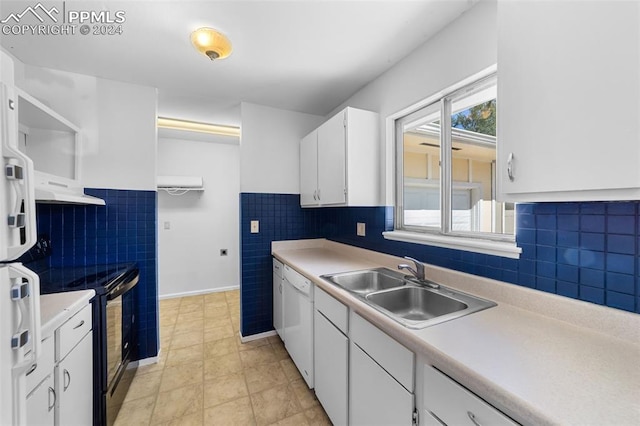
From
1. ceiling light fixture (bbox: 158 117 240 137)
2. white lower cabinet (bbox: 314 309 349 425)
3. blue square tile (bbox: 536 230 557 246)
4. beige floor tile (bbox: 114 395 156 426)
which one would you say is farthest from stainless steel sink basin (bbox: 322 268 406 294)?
ceiling light fixture (bbox: 158 117 240 137)

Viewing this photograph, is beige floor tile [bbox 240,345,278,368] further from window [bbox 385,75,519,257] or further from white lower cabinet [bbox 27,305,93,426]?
window [bbox 385,75,519,257]

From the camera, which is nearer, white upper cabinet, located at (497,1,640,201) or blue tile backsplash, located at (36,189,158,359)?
white upper cabinet, located at (497,1,640,201)

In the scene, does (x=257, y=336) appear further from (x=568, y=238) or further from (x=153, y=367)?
(x=568, y=238)

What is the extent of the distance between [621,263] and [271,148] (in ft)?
8.33

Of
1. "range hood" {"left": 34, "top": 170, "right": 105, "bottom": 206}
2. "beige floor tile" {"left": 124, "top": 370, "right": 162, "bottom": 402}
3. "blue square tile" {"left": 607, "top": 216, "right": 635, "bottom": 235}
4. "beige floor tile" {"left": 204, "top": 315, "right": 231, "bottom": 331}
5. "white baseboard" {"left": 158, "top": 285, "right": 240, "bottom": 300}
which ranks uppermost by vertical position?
"range hood" {"left": 34, "top": 170, "right": 105, "bottom": 206}

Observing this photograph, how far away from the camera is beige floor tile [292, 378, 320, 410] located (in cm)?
170

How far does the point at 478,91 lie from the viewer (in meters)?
1.42

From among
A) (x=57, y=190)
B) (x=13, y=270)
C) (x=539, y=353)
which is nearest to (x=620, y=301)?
(x=539, y=353)

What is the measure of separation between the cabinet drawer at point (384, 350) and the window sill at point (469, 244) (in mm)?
681

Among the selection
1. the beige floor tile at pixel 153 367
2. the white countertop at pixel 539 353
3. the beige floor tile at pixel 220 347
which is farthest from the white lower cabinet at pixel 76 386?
the white countertop at pixel 539 353

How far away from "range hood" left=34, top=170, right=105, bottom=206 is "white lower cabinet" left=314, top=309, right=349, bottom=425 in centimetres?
164

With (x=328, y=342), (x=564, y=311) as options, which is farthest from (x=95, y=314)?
(x=564, y=311)

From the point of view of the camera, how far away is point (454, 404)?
29.9 inches

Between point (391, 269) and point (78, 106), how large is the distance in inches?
110
